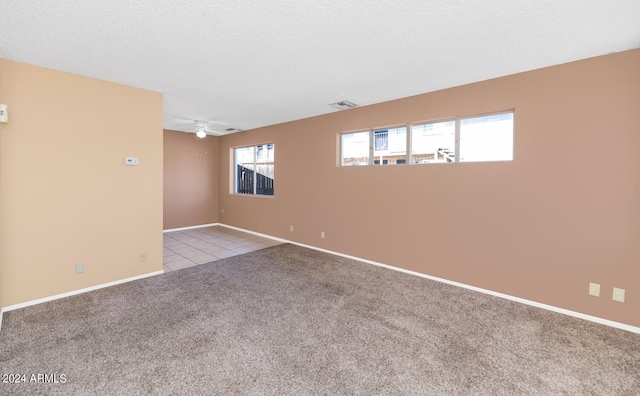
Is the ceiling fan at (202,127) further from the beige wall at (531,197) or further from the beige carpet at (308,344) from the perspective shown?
the beige carpet at (308,344)

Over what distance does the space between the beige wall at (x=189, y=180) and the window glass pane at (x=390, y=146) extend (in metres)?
4.84

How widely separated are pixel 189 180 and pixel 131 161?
3.52 metres

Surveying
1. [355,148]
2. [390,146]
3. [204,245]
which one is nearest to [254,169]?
[204,245]

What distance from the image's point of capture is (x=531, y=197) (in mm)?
2771

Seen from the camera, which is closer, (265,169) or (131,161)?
(131,161)

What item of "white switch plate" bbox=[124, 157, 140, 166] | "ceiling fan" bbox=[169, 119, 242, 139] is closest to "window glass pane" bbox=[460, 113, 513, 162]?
"white switch plate" bbox=[124, 157, 140, 166]

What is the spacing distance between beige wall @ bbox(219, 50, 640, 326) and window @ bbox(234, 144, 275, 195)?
2.44 m

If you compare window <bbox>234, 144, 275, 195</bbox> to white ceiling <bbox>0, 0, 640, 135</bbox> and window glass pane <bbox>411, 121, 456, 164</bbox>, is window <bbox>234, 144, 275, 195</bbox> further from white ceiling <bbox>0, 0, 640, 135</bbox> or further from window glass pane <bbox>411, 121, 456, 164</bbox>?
window glass pane <bbox>411, 121, 456, 164</bbox>

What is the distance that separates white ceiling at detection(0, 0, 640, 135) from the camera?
1.80 metres

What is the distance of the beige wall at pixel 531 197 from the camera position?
2.35 meters

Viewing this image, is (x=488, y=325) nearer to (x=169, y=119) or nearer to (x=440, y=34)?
(x=440, y=34)

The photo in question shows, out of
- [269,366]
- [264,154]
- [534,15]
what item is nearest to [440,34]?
[534,15]

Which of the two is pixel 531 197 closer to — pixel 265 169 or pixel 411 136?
pixel 411 136

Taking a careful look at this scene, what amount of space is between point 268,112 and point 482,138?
3324mm
